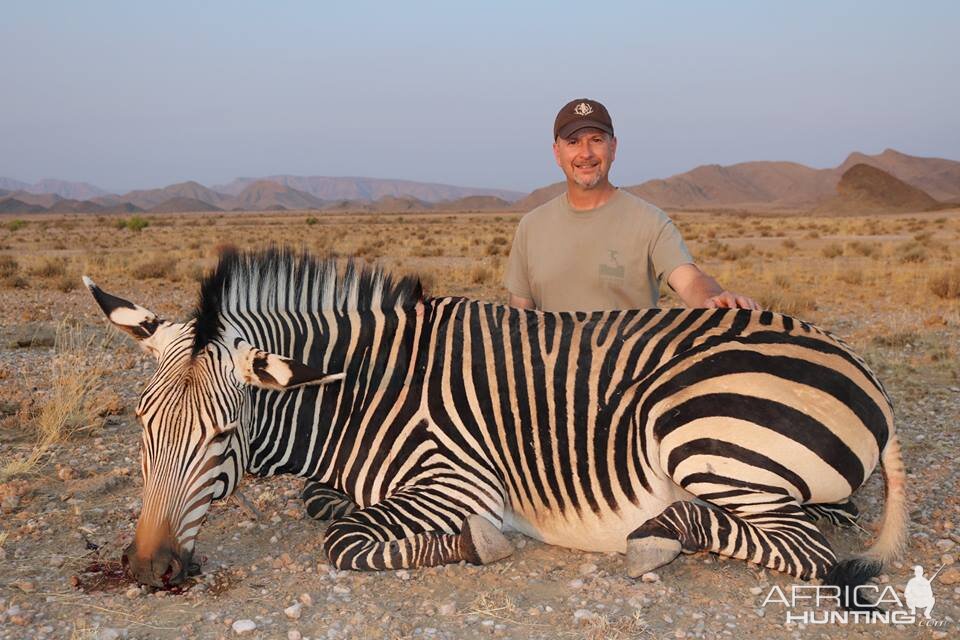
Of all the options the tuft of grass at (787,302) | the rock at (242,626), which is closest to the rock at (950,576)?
the rock at (242,626)

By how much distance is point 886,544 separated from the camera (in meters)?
3.66

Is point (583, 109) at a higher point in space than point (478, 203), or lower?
lower

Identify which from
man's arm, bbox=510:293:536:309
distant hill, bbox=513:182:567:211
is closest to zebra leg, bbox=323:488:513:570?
man's arm, bbox=510:293:536:309

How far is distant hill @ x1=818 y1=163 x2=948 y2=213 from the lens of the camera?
268 feet

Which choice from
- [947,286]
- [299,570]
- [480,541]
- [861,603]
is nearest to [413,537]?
[480,541]

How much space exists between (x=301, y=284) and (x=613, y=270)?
219cm

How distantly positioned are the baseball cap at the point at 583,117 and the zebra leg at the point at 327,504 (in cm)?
280

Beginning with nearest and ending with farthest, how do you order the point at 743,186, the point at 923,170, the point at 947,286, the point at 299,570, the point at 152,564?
the point at 152,564, the point at 299,570, the point at 947,286, the point at 923,170, the point at 743,186

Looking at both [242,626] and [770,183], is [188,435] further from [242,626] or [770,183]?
[770,183]

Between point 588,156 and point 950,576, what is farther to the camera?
point 588,156

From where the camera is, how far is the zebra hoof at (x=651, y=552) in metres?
3.60

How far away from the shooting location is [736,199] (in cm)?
16412

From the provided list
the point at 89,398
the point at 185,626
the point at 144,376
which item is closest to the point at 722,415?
the point at 185,626

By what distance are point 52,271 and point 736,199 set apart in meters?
162
